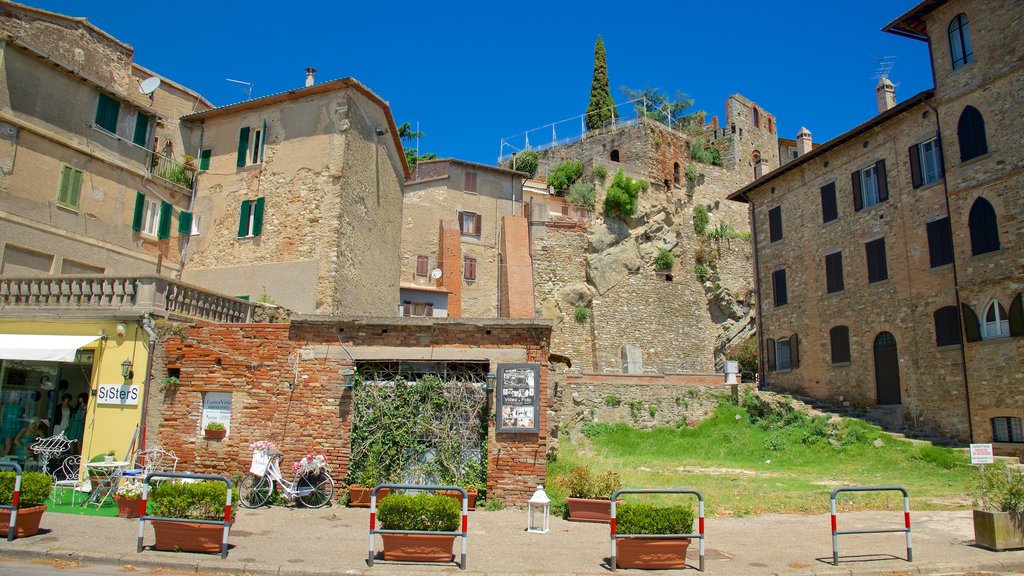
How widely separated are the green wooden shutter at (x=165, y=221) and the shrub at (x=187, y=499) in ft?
52.6

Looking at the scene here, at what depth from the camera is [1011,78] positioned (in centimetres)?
2017

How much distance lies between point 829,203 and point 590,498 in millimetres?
20033

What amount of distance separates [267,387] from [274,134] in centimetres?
1244

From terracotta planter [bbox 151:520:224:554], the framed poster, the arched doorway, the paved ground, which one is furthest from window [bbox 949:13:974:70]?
terracotta planter [bbox 151:520:224:554]

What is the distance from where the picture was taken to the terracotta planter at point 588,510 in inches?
498

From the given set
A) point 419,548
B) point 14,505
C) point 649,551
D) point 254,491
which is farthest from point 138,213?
point 649,551

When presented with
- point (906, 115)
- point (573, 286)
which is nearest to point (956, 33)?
point (906, 115)

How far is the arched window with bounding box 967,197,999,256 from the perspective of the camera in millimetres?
20625

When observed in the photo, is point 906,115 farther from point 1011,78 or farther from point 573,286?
point 573,286

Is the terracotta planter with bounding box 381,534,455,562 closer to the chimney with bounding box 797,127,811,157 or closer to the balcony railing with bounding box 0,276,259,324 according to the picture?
the balcony railing with bounding box 0,276,259,324

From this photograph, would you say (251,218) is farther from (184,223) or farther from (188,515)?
(188,515)

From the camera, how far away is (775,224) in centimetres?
3062

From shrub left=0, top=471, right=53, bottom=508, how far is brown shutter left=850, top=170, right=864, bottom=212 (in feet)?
87.2

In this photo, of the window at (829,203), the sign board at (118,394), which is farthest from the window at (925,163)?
the sign board at (118,394)
